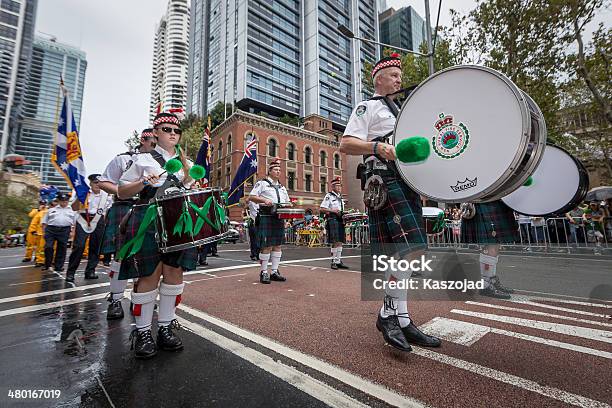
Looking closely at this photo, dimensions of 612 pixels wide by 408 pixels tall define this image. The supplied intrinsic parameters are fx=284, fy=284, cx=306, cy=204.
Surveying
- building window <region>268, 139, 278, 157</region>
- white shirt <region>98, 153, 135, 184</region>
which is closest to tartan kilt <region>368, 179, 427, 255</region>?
white shirt <region>98, 153, 135, 184</region>

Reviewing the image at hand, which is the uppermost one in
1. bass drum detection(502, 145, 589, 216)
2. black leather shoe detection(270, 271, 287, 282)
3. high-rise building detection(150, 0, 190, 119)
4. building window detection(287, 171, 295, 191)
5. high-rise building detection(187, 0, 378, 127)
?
high-rise building detection(150, 0, 190, 119)

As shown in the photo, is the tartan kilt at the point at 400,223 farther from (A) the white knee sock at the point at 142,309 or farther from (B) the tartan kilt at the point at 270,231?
(B) the tartan kilt at the point at 270,231

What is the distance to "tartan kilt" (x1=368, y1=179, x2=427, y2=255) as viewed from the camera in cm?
209

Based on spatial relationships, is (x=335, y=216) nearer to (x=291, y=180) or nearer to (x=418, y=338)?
(x=418, y=338)

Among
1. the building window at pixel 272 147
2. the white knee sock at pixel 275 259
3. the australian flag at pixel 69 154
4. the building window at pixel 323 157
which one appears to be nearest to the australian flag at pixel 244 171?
the white knee sock at pixel 275 259

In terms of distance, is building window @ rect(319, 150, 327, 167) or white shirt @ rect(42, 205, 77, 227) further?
building window @ rect(319, 150, 327, 167)

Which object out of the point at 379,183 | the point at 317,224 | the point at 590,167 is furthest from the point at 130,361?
the point at 590,167

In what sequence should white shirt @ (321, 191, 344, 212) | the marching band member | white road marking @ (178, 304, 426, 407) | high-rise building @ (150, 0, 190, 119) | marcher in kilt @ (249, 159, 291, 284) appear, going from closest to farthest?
white road marking @ (178, 304, 426, 407) < marcher in kilt @ (249, 159, 291, 284) < the marching band member < white shirt @ (321, 191, 344, 212) < high-rise building @ (150, 0, 190, 119)

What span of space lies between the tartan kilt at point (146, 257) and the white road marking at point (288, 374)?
65 cm

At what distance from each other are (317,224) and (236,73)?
118ft

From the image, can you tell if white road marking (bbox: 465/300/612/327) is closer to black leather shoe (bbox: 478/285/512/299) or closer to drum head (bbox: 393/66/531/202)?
black leather shoe (bbox: 478/285/512/299)

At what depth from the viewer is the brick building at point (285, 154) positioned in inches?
1196

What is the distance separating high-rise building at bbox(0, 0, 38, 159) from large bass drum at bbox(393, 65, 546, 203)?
84.6 meters

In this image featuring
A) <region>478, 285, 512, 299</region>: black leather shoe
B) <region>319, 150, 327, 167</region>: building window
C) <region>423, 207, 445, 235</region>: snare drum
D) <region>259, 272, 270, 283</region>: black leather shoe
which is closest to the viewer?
<region>423, 207, 445, 235</region>: snare drum
